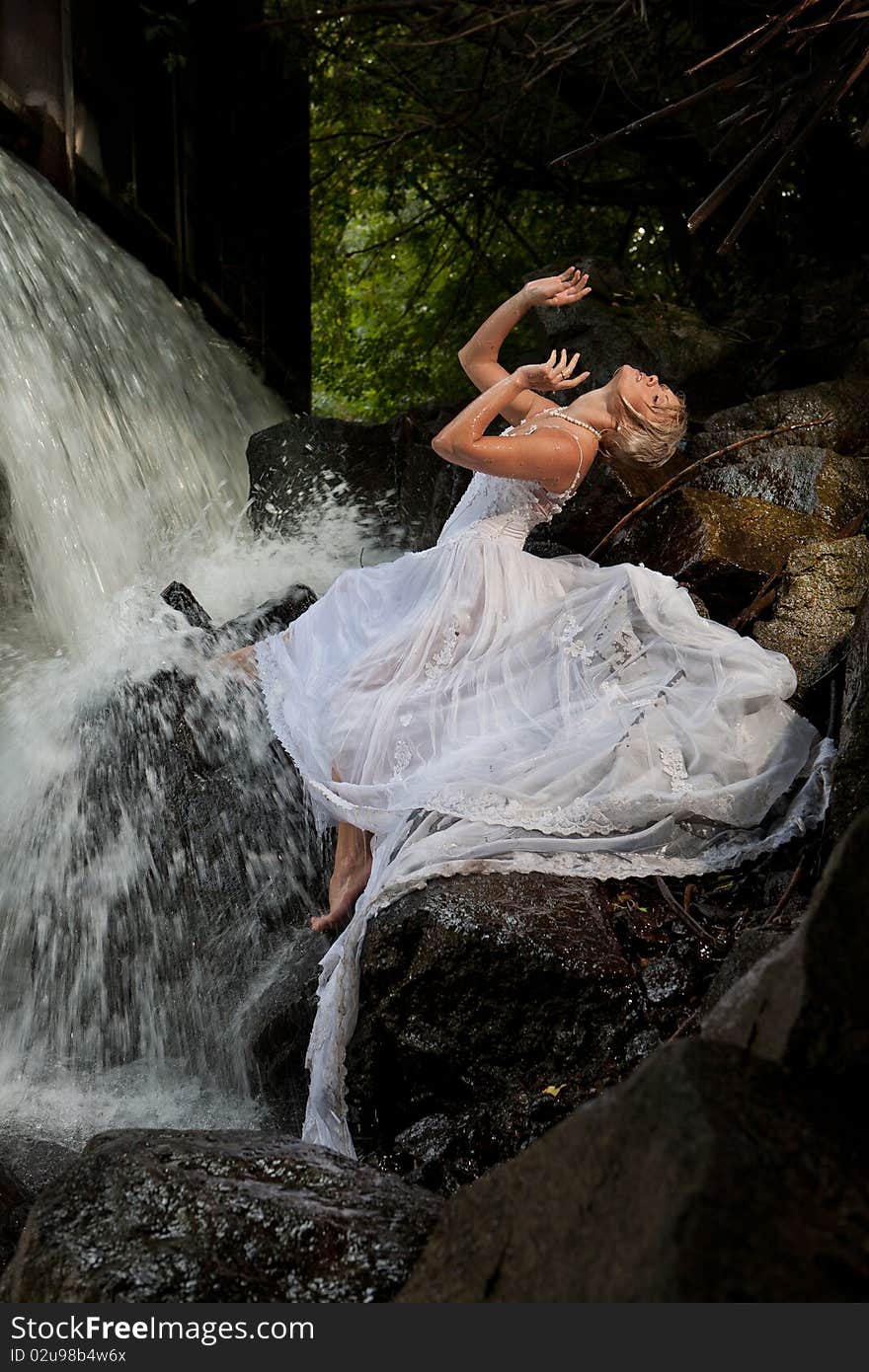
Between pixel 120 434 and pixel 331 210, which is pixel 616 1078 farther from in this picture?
pixel 331 210

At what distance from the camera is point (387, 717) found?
4523 millimetres

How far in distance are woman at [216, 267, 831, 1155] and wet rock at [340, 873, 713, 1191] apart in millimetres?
129

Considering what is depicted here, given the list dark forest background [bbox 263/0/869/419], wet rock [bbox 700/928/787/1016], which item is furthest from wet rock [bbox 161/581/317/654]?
wet rock [bbox 700/928/787/1016]

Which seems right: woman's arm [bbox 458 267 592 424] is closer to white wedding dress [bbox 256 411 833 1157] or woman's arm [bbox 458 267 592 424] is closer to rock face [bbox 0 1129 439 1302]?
white wedding dress [bbox 256 411 833 1157]

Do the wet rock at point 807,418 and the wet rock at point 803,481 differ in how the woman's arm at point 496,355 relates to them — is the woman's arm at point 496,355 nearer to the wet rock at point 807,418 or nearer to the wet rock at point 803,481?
the wet rock at point 803,481

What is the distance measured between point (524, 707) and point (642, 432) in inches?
62.4

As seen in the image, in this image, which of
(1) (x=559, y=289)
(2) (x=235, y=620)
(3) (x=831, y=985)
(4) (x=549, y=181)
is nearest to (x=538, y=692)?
(1) (x=559, y=289)

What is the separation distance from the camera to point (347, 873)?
4.58 meters

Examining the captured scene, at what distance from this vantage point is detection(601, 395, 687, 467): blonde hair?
535cm

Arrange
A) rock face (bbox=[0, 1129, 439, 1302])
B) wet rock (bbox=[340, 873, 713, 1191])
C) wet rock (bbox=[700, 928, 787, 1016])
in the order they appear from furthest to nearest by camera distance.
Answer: wet rock (bbox=[340, 873, 713, 1191]) < wet rock (bbox=[700, 928, 787, 1016]) < rock face (bbox=[0, 1129, 439, 1302])

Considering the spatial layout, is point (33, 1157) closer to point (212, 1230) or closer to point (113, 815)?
point (113, 815)

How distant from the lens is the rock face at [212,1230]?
212 centimetres

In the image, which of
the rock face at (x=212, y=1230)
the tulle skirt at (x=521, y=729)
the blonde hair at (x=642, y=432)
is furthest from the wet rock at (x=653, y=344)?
the rock face at (x=212, y=1230)

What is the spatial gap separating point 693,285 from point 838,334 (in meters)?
2.27
